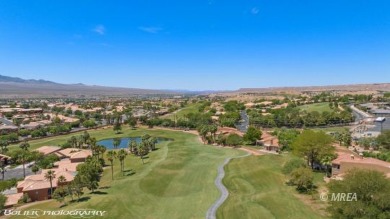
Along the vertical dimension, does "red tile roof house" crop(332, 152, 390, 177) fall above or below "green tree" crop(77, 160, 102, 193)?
above

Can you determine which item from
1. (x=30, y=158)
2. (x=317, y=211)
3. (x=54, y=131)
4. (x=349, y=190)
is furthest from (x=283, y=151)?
(x=54, y=131)

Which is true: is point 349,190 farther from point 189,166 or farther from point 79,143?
point 79,143

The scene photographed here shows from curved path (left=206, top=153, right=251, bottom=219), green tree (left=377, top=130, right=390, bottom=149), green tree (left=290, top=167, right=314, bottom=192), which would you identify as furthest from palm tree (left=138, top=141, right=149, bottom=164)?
green tree (left=377, top=130, right=390, bottom=149)

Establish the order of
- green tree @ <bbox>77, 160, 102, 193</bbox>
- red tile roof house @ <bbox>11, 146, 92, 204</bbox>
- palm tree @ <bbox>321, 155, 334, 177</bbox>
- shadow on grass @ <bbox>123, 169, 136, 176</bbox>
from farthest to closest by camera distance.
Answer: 1. shadow on grass @ <bbox>123, 169, 136, 176</bbox>
2. palm tree @ <bbox>321, 155, 334, 177</bbox>
3. red tile roof house @ <bbox>11, 146, 92, 204</bbox>
4. green tree @ <bbox>77, 160, 102, 193</bbox>

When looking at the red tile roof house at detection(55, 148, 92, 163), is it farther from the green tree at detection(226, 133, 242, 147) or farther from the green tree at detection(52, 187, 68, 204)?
the green tree at detection(226, 133, 242, 147)

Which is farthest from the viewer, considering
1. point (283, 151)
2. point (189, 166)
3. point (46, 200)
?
point (283, 151)

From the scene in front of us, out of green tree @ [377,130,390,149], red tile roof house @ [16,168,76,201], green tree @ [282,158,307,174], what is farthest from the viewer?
green tree @ [377,130,390,149]

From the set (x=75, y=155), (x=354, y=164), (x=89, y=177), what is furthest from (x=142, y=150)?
(x=354, y=164)

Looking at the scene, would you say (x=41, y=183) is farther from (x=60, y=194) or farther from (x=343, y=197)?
(x=343, y=197)
